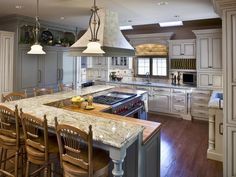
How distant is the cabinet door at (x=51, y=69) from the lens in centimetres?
593

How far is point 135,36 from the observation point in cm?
698

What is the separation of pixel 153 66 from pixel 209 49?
2.08 meters

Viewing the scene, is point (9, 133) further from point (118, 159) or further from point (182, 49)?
point (182, 49)

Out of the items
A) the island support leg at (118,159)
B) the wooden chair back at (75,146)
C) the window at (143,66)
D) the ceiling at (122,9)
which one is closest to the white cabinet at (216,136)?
the ceiling at (122,9)

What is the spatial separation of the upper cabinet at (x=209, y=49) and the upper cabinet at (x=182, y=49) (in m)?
0.40

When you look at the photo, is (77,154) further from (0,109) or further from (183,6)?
(183,6)

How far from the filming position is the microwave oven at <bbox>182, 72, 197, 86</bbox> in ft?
20.2

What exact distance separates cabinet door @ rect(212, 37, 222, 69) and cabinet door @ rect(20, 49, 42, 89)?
4.97 meters

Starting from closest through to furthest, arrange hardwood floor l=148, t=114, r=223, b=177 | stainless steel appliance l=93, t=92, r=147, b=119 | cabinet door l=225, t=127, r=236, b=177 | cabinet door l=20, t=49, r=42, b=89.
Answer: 1. cabinet door l=225, t=127, r=236, b=177
2. hardwood floor l=148, t=114, r=223, b=177
3. stainless steel appliance l=93, t=92, r=147, b=119
4. cabinet door l=20, t=49, r=42, b=89

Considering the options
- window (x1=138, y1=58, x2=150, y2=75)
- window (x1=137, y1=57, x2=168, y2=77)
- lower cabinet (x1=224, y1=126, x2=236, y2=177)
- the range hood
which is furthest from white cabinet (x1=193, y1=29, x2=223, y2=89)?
lower cabinet (x1=224, y1=126, x2=236, y2=177)

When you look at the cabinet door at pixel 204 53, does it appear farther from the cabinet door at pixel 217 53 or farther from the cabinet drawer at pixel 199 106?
the cabinet drawer at pixel 199 106

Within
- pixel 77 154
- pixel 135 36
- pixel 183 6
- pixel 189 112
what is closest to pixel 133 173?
pixel 77 154

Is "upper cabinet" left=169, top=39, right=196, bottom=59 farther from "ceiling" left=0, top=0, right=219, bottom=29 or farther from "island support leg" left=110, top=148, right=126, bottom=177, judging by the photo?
"island support leg" left=110, top=148, right=126, bottom=177

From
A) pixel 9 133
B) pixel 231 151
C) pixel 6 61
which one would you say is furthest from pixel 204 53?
pixel 6 61
